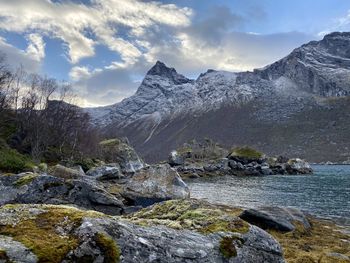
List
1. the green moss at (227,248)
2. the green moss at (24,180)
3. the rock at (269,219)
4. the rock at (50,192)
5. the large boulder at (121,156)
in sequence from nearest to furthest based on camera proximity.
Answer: the green moss at (227,248), the rock at (50,192), the green moss at (24,180), the rock at (269,219), the large boulder at (121,156)

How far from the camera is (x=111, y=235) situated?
7.45 m

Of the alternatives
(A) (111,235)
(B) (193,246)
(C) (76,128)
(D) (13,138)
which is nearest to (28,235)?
(A) (111,235)

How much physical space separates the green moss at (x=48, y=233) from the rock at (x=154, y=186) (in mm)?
32467

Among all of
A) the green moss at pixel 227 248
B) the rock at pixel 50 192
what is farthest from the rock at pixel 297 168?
the green moss at pixel 227 248

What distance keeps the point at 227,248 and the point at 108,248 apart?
3.17m

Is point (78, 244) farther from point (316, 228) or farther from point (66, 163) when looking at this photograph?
point (66, 163)

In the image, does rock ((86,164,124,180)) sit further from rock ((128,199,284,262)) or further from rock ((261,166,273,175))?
rock ((261,166,273,175))

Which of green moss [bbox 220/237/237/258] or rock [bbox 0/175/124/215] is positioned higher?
green moss [bbox 220/237/237/258]

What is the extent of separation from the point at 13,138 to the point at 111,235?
6967cm

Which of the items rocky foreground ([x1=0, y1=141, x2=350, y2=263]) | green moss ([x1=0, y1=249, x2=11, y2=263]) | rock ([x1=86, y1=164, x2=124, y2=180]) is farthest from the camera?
rock ([x1=86, y1=164, x2=124, y2=180])

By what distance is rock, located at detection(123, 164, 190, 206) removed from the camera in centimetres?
4159

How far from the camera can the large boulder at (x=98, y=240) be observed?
22.3ft

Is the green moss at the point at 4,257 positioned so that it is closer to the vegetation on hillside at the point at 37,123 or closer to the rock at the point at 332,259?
the rock at the point at 332,259

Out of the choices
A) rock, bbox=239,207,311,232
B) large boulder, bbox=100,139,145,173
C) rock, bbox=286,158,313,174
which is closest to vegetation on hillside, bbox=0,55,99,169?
large boulder, bbox=100,139,145,173
